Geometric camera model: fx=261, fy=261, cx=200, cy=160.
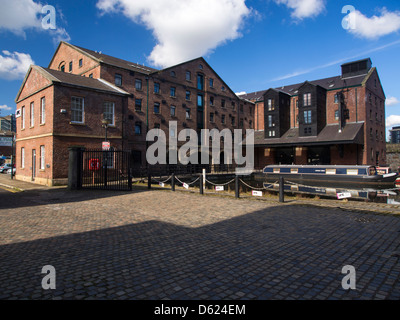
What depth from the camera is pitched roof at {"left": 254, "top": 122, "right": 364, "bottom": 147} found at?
31.3 metres

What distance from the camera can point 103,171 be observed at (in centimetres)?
1914

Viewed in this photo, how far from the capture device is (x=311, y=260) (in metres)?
4.52

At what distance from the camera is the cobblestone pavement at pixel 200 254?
3.47 m

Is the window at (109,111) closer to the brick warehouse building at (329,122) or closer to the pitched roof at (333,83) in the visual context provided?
the brick warehouse building at (329,122)

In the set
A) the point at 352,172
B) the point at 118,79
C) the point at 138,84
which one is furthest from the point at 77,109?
the point at 352,172

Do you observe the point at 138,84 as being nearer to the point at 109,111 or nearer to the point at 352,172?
the point at 109,111

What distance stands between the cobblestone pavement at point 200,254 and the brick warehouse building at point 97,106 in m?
11.5

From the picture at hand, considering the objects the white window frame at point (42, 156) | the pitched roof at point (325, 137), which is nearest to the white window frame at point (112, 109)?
the white window frame at point (42, 156)

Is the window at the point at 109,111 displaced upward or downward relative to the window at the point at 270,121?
downward

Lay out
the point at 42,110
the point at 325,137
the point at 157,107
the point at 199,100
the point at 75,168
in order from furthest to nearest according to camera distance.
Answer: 1. the point at 199,100
2. the point at 325,137
3. the point at 157,107
4. the point at 42,110
5. the point at 75,168

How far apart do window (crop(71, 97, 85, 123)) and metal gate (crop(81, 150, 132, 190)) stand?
260 cm

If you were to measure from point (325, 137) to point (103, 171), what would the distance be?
28.2m

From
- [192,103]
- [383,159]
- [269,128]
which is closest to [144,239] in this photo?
[192,103]

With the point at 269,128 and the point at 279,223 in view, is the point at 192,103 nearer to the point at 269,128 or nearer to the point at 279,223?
the point at 269,128
